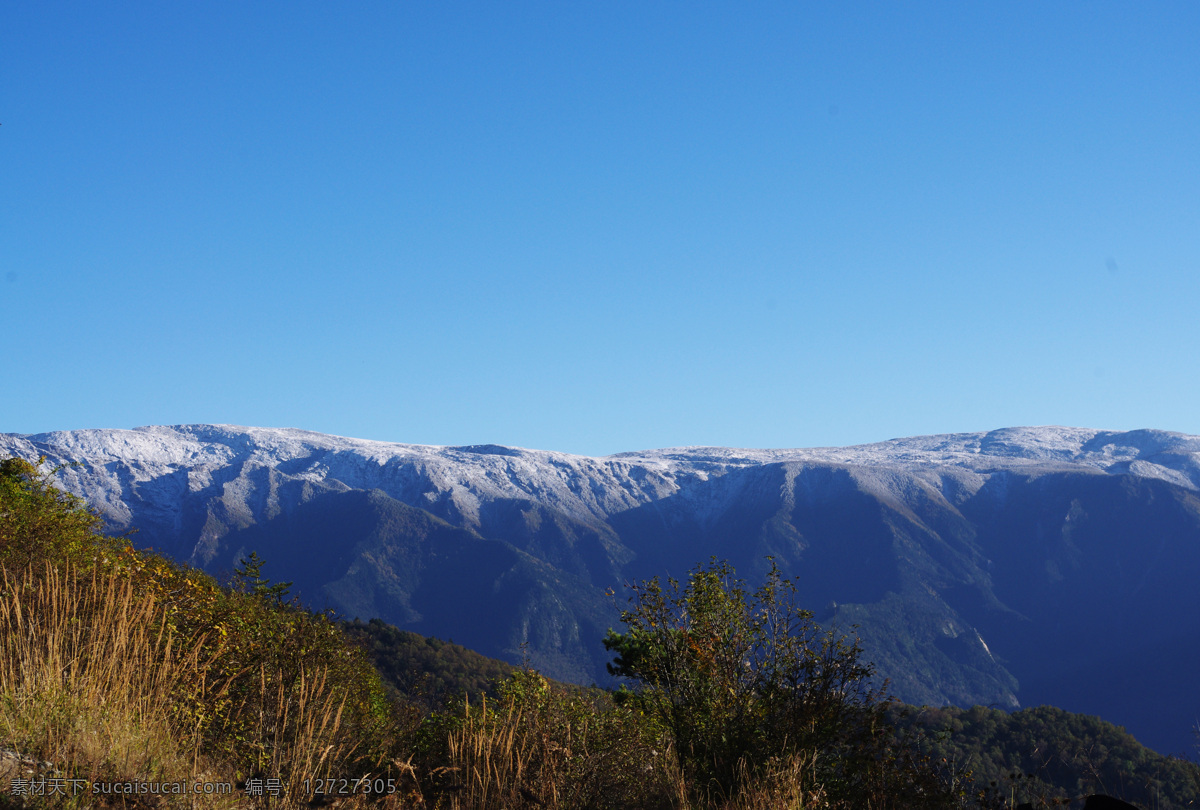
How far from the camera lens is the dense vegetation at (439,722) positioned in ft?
18.3

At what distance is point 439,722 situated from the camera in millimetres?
14258

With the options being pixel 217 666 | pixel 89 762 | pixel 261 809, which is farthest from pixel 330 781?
pixel 217 666

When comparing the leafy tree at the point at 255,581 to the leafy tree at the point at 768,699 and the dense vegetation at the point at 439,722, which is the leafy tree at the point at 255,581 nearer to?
the dense vegetation at the point at 439,722

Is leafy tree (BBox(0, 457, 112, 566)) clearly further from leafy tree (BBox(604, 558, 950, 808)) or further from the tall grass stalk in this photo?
leafy tree (BBox(604, 558, 950, 808))

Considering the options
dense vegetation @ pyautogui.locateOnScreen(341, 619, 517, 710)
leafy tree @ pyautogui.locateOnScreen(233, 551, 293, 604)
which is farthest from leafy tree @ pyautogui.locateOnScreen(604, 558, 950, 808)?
dense vegetation @ pyautogui.locateOnScreen(341, 619, 517, 710)

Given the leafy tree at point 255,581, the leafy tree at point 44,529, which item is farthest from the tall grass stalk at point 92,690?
the leafy tree at point 255,581

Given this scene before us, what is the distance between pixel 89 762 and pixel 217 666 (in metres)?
2.97

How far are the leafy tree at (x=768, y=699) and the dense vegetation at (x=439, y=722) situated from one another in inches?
1.2

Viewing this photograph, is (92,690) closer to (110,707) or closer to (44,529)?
(110,707)

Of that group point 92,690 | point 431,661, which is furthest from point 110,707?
point 431,661

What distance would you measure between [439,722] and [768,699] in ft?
21.0

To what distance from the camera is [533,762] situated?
7.14 m

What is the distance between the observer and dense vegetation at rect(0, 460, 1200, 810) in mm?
5590

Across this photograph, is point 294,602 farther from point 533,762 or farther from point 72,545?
point 533,762
